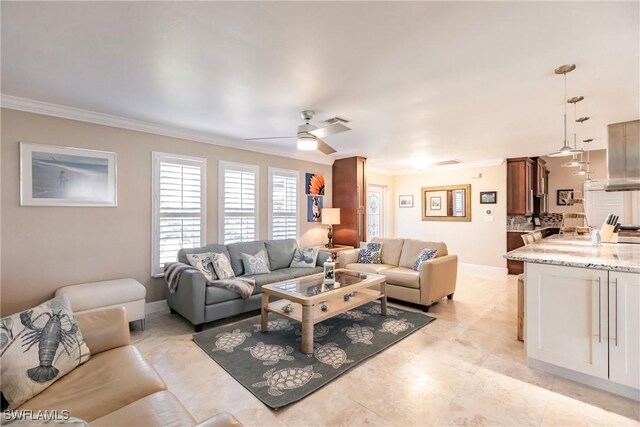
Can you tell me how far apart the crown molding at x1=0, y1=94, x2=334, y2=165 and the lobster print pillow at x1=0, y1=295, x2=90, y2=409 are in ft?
8.28

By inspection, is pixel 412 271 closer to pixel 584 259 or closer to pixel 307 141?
pixel 584 259

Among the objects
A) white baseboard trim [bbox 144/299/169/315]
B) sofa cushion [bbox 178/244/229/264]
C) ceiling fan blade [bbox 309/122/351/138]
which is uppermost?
ceiling fan blade [bbox 309/122/351/138]

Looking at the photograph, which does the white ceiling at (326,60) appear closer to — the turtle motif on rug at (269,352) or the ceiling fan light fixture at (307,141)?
the ceiling fan light fixture at (307,141)

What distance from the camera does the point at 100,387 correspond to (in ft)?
4.91

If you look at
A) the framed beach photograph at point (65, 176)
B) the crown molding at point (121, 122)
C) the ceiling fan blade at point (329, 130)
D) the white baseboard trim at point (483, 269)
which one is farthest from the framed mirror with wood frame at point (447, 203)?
the framed beach photograph at point (65, 176)

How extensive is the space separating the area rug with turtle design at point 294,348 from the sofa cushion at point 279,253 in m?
1.10

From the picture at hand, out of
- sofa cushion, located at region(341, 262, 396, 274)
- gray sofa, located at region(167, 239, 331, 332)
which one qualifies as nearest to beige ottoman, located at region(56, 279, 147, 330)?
gray sofa, located at region(167, 239, 331, 332)

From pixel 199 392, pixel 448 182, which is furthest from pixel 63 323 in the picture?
pixel 448 182

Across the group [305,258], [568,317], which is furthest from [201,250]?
[568,317]

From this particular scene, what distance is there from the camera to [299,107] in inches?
126

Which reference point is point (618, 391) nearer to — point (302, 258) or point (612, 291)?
point (612, 291)

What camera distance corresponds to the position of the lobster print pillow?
4.54 ft

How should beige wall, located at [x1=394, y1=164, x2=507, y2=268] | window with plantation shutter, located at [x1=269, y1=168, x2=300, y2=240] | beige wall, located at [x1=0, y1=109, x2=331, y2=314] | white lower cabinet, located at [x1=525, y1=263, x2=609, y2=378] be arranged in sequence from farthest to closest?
→ beige wall, located at [x1=394, y1=164, x2=507, y2=268] → window with plantation shutter, located at [x1=269, y1=168, x2=300, y2=240] → beige wall, located at [x1=0, y1=109, x2=331, y2=314] → white lower cabinet, located at [x1=525, y1=263, x2=609, y2=378]

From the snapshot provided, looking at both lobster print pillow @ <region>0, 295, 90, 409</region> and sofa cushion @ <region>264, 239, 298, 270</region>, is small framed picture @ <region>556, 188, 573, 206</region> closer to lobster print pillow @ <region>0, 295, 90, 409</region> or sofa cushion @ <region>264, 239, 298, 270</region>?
sofa cushion @ <region>264, 239, 298, 270</region>
